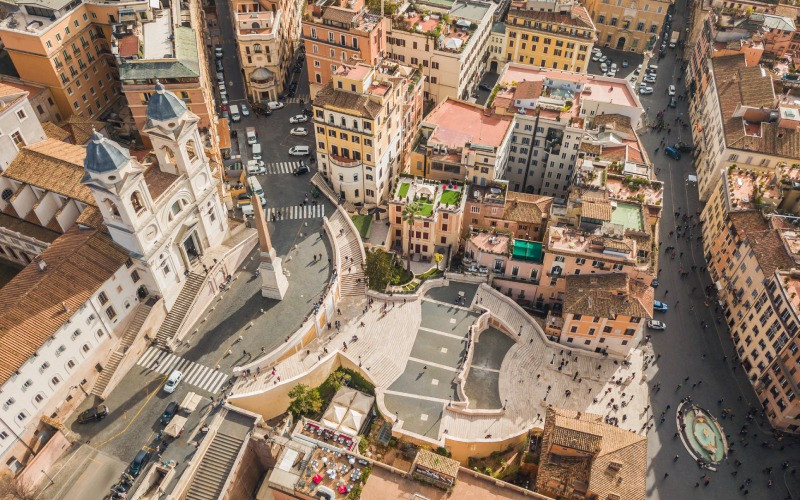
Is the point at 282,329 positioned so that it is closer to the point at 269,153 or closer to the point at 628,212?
the point at 269,153

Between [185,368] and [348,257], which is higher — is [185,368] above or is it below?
below

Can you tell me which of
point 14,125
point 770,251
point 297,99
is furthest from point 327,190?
point 770,251

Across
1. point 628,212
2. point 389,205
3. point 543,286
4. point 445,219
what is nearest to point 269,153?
point 389,205

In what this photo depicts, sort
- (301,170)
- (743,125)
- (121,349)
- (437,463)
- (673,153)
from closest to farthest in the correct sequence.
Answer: (437,463) → (121,349) → (301,170) → (743,125) → (673,153)

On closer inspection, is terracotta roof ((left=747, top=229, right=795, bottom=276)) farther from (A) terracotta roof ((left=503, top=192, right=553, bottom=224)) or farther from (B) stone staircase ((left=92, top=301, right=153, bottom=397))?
(B) stone staircase ((left=92, top=301, right=153, bottom=397))

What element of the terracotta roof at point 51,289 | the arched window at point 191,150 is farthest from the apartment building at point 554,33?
the terracotta roof at point 51,289

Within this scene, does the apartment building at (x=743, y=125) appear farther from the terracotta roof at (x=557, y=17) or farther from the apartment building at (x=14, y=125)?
the apartment building at (x=14, y=125)

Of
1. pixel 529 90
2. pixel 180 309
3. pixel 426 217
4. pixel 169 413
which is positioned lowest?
pixel 169 413

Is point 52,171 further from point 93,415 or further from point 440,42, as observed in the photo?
point 440,42

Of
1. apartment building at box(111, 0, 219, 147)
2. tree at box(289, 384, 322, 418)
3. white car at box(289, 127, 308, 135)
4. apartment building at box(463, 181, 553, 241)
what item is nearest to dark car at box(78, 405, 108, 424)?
tree at box(289, 384, 322, 418)
